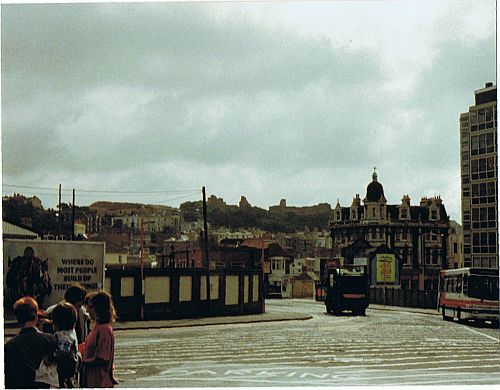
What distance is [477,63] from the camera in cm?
1026

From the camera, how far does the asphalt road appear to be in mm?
9683

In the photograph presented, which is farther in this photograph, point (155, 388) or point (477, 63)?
point (477, 63)

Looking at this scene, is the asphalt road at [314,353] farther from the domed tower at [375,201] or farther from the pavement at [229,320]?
the domed tower at [375,201]

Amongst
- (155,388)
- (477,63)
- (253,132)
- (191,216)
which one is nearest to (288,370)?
(155,388)

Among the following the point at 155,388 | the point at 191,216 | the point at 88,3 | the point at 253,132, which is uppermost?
the point at 88,3

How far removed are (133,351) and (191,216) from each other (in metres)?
1.89

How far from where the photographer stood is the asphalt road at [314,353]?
9.68 m

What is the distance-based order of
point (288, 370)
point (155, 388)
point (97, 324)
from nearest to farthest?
1. point (97, 324)
2. point (155, 388)
3. point (288, 370)

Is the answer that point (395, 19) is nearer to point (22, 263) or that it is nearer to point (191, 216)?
point (191, 216)

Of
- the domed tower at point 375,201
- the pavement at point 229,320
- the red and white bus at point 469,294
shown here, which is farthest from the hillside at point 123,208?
the red and white bus at point 469,294

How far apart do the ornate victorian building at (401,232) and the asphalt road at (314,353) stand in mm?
640

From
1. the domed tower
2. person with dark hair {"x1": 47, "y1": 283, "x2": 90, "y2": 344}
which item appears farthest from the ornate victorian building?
person with dark hair {"x1": 47, "y1": 283, "x2": 90, "y2": 344}

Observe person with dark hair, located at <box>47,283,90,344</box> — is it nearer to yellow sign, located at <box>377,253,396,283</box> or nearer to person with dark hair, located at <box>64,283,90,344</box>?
person with dark hair, located at <box>64,283,90,344</box>

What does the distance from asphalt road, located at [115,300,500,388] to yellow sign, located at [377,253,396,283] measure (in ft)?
1.56
